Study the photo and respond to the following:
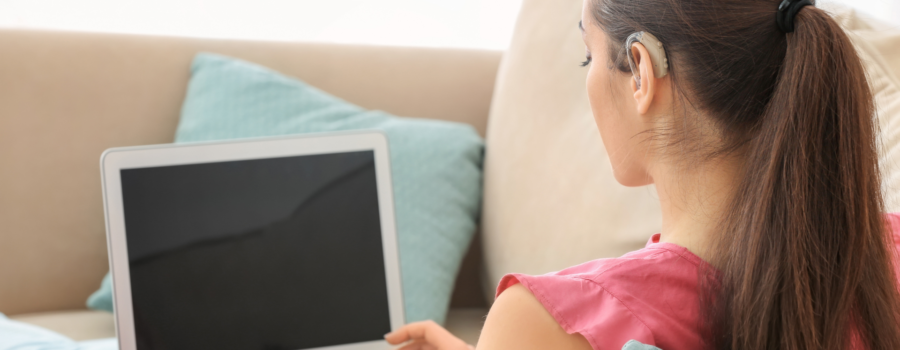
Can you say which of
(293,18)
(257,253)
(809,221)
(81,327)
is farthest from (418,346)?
(293,18)

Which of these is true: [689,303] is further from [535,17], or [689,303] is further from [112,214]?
[535,17]

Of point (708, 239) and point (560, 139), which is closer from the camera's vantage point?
point (708, 239)

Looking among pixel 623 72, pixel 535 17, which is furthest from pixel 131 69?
pixel 623 72

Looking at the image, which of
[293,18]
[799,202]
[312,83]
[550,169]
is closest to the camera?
[799,202]

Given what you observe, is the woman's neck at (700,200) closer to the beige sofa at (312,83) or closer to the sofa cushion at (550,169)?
the sofa cushion at (550,169)

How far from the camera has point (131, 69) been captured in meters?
1.28

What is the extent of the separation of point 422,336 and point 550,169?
0.40 m

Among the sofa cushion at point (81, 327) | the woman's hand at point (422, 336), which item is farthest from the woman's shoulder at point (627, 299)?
the sofa cushion at point (81, 327)

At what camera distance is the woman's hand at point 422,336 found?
748mm

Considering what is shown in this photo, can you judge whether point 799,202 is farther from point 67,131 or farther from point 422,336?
point 67,131

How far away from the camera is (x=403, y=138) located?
122 cm


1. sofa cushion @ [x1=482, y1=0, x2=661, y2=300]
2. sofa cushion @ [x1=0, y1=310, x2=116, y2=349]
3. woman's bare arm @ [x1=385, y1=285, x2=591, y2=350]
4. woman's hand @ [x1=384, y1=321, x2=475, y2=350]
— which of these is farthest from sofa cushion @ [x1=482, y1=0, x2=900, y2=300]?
sofa cushion @ [x1=0, y1=310, x2=116, y2=349]

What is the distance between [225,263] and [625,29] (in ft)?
1.77

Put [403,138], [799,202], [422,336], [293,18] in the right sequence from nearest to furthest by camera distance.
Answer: [799,202]
[422,336]
[403,138]
[293,18]
